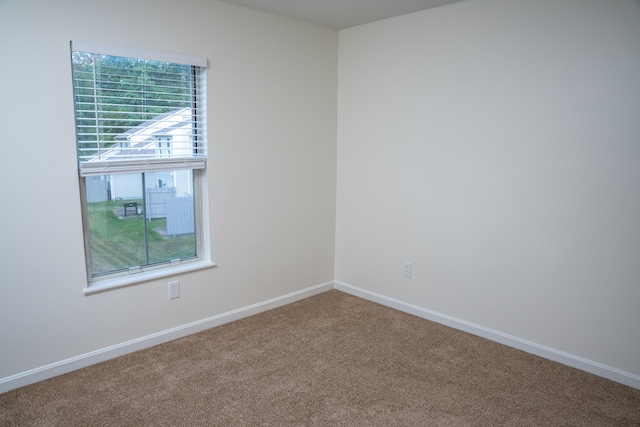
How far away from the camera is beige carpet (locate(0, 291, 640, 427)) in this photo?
92.1 inches

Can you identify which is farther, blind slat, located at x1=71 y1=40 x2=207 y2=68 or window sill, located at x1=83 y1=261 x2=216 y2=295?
window sill, located at x1=83 y1=261 x2=216 y2=295

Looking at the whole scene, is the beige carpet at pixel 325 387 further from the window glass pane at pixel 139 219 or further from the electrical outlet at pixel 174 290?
the window glass pane at pixel 139 219

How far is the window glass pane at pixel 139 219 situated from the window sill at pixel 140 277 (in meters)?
0.08

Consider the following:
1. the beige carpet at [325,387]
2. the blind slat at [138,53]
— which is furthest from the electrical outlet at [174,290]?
the blind slat at [138,53]

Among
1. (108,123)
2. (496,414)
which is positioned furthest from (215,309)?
(496,414)

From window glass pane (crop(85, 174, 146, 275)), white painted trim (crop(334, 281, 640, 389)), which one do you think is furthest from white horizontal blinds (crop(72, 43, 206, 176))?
white painted trim (crop(334, 281, 640, 389))

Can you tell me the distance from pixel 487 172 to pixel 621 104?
0.87 m

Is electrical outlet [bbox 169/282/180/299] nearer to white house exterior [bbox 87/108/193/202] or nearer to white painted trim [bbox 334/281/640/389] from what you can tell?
white house exterior [bbox 87/108/193/202]

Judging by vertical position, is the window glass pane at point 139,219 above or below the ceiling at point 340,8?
below

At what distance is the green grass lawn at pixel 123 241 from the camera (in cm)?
288

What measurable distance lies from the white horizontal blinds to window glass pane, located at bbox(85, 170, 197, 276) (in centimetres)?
13

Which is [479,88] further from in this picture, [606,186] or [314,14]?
[314,14]

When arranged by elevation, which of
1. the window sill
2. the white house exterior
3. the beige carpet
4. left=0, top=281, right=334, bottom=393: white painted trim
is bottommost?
the beige carpet

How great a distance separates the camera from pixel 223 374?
2742mm
